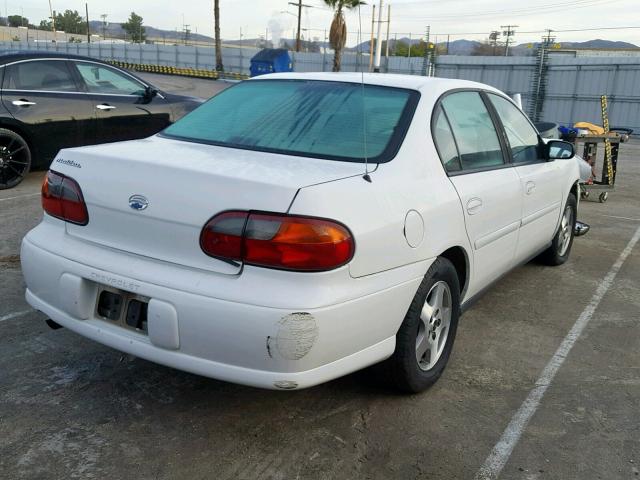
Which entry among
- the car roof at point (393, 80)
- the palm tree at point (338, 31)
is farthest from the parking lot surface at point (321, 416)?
the palm tree at point (338, 31)

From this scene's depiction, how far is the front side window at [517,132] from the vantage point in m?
4.17

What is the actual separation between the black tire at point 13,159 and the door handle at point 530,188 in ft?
19.5

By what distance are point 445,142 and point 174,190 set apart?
1.47 m

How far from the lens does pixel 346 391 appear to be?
10.6 ft

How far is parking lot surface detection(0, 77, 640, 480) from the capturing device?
263cm

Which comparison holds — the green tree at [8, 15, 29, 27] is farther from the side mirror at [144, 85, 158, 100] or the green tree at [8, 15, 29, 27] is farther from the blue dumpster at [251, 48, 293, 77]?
the side mirror at [144, 85, 158, 100]

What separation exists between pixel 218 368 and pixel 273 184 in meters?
0.74

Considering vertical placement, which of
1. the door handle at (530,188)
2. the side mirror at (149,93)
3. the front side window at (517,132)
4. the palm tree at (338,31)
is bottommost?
the door handle at (530,188)

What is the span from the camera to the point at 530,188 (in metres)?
4.21

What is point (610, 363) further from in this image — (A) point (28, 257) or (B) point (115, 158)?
(A) point (28, 257)

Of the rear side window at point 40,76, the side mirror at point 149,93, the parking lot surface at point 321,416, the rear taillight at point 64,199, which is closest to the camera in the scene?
the parking lot surface at point 321,416

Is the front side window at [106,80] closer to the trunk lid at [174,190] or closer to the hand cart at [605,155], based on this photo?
the trunk lid at [174,190]

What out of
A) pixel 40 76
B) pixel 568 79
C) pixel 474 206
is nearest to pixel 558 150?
pixel 474 206

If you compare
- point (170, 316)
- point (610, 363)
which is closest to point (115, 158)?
point (170, 316)
